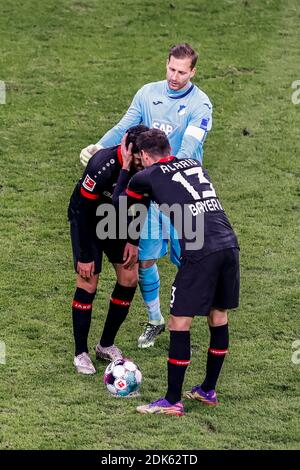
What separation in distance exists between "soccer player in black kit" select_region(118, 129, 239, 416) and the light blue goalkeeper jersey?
3.55ft

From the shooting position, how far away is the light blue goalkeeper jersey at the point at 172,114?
10.0 m

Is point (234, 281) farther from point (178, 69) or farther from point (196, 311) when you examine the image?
point (178, 69)

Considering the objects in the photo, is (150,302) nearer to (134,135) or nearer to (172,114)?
(172,114)

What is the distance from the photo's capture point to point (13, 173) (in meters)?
14.3

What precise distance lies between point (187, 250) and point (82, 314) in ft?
4.68

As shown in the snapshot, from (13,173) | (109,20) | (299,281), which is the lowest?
(299,281)

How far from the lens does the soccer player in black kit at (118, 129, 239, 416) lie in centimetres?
873

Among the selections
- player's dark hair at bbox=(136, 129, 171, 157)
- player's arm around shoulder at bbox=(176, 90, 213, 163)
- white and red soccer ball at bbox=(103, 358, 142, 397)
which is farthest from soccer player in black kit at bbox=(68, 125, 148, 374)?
player's arm around shoulder at bbox=(176, 90, 213, 163)

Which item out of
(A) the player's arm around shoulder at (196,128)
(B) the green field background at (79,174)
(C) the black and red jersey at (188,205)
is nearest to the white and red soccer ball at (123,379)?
(B) the green field background at (79,174)

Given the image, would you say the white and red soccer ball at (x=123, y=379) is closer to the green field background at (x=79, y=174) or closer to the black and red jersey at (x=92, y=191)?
the green field background at (x=79, y=174)

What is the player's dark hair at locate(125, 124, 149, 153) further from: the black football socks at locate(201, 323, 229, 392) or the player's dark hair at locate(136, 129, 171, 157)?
the black football socks at locate(201, 323, 229, 392)
